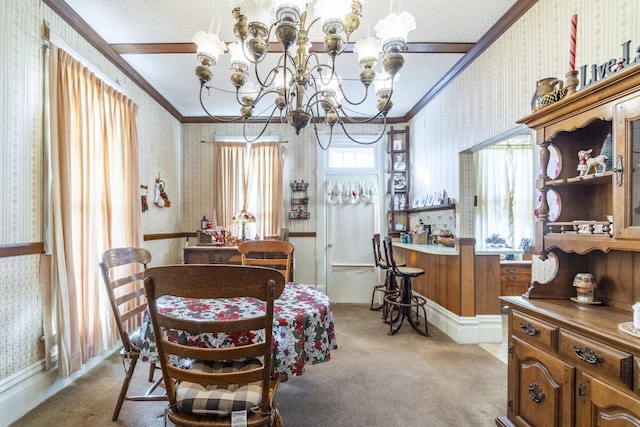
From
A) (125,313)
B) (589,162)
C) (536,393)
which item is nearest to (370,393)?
(536,393)

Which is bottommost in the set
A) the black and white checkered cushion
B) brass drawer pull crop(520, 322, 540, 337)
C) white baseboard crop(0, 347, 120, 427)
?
white baseboard crop(0, 347, 120, 427)

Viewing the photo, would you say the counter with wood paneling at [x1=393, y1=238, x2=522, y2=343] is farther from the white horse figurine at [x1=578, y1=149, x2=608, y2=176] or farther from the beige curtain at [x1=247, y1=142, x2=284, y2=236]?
the beige curtain at [x1=247, y1=142, x2=284, y2=236]

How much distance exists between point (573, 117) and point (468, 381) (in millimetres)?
1968

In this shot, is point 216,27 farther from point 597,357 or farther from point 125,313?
point 597,357

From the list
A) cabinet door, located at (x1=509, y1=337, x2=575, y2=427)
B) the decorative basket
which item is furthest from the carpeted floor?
the decorative basket

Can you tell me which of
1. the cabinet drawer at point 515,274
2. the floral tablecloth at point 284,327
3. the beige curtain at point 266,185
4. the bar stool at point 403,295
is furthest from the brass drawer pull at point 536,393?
the beige curtain at point 266,185

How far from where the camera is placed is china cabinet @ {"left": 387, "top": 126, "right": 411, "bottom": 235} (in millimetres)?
4695

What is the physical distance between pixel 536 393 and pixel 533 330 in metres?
0.31

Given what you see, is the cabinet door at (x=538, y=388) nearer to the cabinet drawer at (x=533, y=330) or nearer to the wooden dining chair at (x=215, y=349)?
the cabinet drawer at (x=533, y=330)

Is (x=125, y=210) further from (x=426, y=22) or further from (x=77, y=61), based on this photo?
(x=426, y=22)

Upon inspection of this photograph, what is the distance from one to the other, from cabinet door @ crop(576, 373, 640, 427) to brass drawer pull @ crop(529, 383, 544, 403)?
0.21 meters

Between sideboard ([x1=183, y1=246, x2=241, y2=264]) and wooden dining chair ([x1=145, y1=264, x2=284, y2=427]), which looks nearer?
wooden dining chair ([x1=145, y1=264, x2=284, y2=427])

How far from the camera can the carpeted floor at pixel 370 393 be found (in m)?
1.95

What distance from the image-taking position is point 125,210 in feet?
10.2
